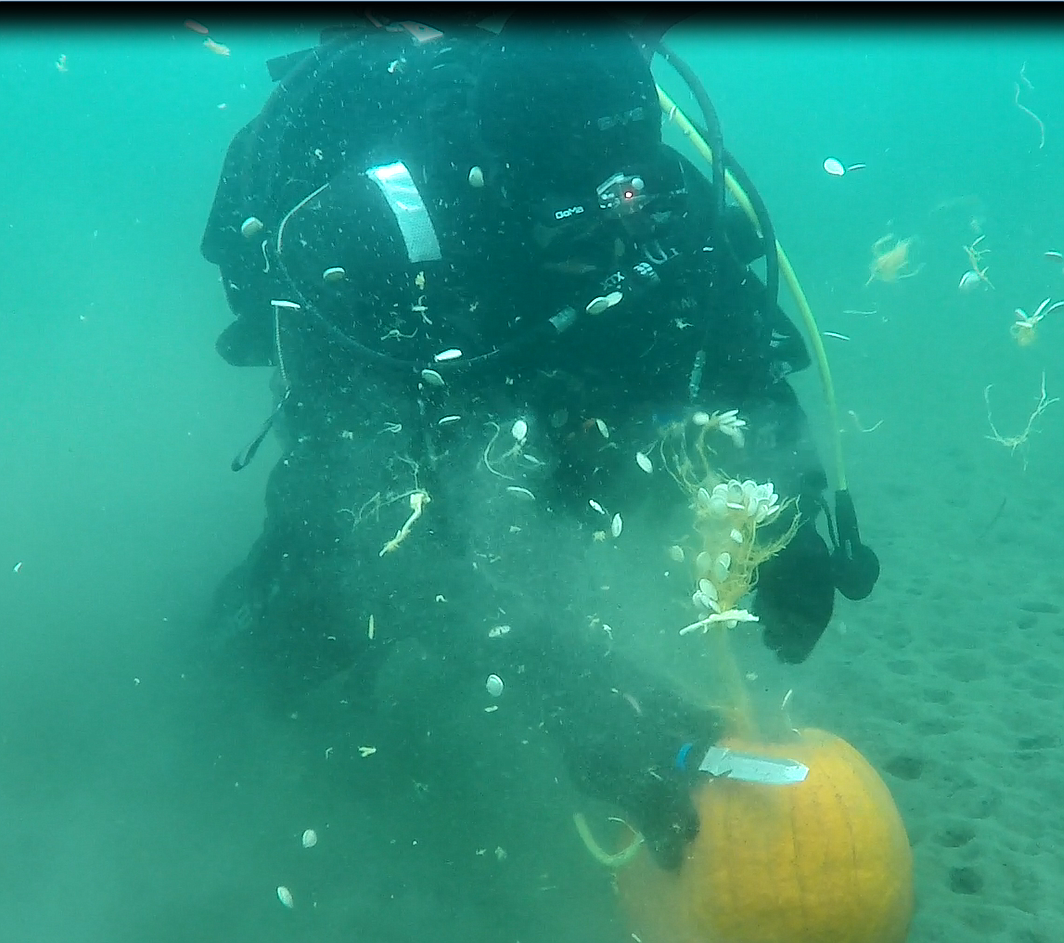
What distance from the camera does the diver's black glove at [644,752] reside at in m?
1.96

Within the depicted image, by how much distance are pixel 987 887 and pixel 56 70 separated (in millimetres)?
4974

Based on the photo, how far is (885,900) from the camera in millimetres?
1743

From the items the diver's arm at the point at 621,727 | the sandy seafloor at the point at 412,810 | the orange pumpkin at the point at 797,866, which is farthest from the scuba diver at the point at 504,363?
the sandy seafloor at the point at 412,810

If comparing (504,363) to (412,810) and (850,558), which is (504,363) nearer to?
(850,558)

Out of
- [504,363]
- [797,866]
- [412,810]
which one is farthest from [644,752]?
[504,363]

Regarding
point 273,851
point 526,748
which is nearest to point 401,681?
point 526,748

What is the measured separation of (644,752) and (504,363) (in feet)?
4.31

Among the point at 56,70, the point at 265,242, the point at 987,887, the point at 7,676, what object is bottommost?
the point at 987,887

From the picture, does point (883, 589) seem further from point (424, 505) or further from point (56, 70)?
point (56, 70)

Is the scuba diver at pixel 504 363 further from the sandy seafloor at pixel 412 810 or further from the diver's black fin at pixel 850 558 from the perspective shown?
the sandy seafloor at pixel 412 810

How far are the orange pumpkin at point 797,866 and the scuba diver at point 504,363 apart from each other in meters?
0.13

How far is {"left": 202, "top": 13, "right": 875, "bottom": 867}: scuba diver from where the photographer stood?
6.15ft

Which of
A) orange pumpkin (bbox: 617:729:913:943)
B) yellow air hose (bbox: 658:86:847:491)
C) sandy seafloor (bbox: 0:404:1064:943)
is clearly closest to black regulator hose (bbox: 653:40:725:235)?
yellow air hose (bbox: 658:86:847:491)

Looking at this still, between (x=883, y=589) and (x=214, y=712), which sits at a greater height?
(x=214, y=712)
